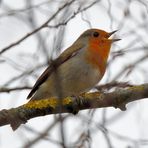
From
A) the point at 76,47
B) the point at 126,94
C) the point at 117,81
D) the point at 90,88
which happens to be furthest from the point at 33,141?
the point at 76,47

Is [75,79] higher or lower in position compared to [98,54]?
lower

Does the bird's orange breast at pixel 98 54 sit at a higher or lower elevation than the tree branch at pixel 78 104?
higher

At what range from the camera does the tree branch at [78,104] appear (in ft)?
12.3

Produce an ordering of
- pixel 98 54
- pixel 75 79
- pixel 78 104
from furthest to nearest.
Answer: pixel 98 54 → pixel 75 79 → pixel 78 104

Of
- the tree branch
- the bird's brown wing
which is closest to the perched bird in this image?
the bird's brown wing

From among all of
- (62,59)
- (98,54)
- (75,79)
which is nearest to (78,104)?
(75,79)

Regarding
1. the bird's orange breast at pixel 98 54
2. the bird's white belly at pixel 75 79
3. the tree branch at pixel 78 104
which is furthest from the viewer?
the bird's orange breast at pixel 98 54

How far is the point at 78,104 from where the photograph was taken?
13.1 feet

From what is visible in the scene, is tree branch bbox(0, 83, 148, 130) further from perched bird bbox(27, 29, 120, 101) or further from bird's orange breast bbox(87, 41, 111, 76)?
bird's orange breast bbox(87, 41, 111, 76)

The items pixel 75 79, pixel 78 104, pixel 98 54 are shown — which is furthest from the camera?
pixel 98 54

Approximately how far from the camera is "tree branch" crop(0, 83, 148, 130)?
12.3ft

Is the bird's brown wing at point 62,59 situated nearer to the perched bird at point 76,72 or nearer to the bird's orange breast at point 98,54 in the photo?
the perched bird at point 76,72

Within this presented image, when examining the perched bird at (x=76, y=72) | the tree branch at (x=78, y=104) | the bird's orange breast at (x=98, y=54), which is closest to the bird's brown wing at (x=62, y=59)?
the perched bird at (x=76, y=72)

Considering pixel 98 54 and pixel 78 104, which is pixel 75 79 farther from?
pixel 78 104
